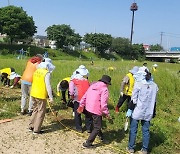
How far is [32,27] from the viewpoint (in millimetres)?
56531

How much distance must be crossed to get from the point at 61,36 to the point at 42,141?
191 ft

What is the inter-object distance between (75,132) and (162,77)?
8.17 metres

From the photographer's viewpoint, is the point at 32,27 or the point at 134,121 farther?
the point at 32,27

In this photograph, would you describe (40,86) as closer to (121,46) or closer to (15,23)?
(15,23)

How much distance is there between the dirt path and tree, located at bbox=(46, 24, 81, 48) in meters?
57.1

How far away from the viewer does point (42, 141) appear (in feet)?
20.6

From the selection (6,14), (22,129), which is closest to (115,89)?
(22,129)

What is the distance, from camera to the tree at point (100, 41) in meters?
73.4

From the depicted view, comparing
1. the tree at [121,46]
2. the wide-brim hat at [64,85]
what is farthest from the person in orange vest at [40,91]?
the tree at [121,46]

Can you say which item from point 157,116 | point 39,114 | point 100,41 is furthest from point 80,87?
point 100,41

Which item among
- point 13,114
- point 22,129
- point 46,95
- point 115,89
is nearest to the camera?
point 46,95

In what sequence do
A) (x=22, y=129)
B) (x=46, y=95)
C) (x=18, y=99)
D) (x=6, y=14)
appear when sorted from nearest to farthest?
(x=46, y=95), (x=22, y=129), (x=18, y=99), (x=6, y=14)

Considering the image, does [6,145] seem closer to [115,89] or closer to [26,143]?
[26,143]

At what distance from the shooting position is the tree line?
53156mm
